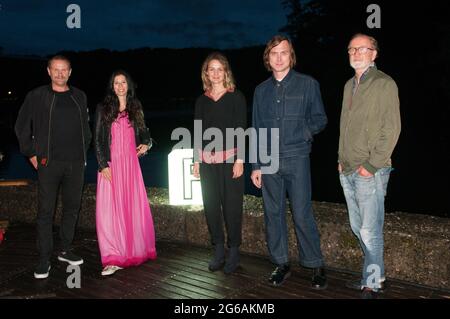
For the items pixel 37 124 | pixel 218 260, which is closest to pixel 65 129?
pixel 37 124

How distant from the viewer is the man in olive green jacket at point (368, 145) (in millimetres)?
3361

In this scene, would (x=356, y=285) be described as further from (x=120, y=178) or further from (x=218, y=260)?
(x=120, y=178)

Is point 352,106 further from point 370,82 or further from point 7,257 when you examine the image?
point 7,257

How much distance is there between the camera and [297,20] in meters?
35.8

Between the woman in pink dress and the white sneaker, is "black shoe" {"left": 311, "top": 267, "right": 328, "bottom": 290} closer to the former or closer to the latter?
the woman in pink dress

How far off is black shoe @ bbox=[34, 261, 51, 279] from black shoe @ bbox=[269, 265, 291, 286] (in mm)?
2292

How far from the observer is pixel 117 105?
4.49 m

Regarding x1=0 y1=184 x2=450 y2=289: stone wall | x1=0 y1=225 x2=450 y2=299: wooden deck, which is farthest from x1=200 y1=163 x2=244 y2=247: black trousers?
x1=0 y1=184 x2=450 y2=289: stone wall

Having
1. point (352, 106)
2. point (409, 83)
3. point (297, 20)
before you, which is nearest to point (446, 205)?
point (352, 106)

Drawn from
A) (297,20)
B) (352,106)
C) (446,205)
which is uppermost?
(297,20)

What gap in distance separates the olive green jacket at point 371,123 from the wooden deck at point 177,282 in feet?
3.95

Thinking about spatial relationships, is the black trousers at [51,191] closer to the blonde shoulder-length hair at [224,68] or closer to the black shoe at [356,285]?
the blonde shoulder-length hair at [224,68]

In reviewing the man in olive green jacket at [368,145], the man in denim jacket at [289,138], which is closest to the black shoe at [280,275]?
the man in denim jacket at [289,138]
